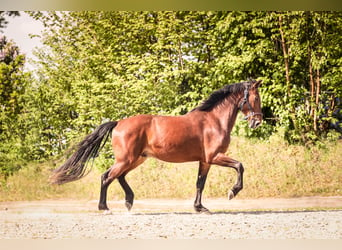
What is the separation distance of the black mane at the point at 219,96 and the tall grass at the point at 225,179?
0.61 meters

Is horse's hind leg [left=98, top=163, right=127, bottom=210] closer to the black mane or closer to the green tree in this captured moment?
the black mane

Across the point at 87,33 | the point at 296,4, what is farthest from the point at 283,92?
the point at 87,33

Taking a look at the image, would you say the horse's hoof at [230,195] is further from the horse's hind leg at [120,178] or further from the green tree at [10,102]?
the green tree at [10,102]

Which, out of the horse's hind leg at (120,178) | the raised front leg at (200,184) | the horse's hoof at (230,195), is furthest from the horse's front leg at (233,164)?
the horse's hind leg at (120,178)

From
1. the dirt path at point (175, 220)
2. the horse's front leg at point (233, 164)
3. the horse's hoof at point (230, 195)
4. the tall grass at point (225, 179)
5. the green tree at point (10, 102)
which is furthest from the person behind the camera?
the green tree at point (10, 102)

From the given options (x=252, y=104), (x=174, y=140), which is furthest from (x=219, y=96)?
(x=174, y=140)

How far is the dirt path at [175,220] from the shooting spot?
5168 mm

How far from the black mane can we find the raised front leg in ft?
2.21

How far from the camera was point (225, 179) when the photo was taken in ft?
19.2

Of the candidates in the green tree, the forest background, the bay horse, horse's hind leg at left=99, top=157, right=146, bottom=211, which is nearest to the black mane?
the bay horse

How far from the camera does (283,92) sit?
643 centimetres

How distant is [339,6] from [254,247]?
327 centimetres

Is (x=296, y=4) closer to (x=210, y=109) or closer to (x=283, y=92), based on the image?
(x=283, y=92)

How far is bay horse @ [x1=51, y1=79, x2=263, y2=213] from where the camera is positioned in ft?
17.8
